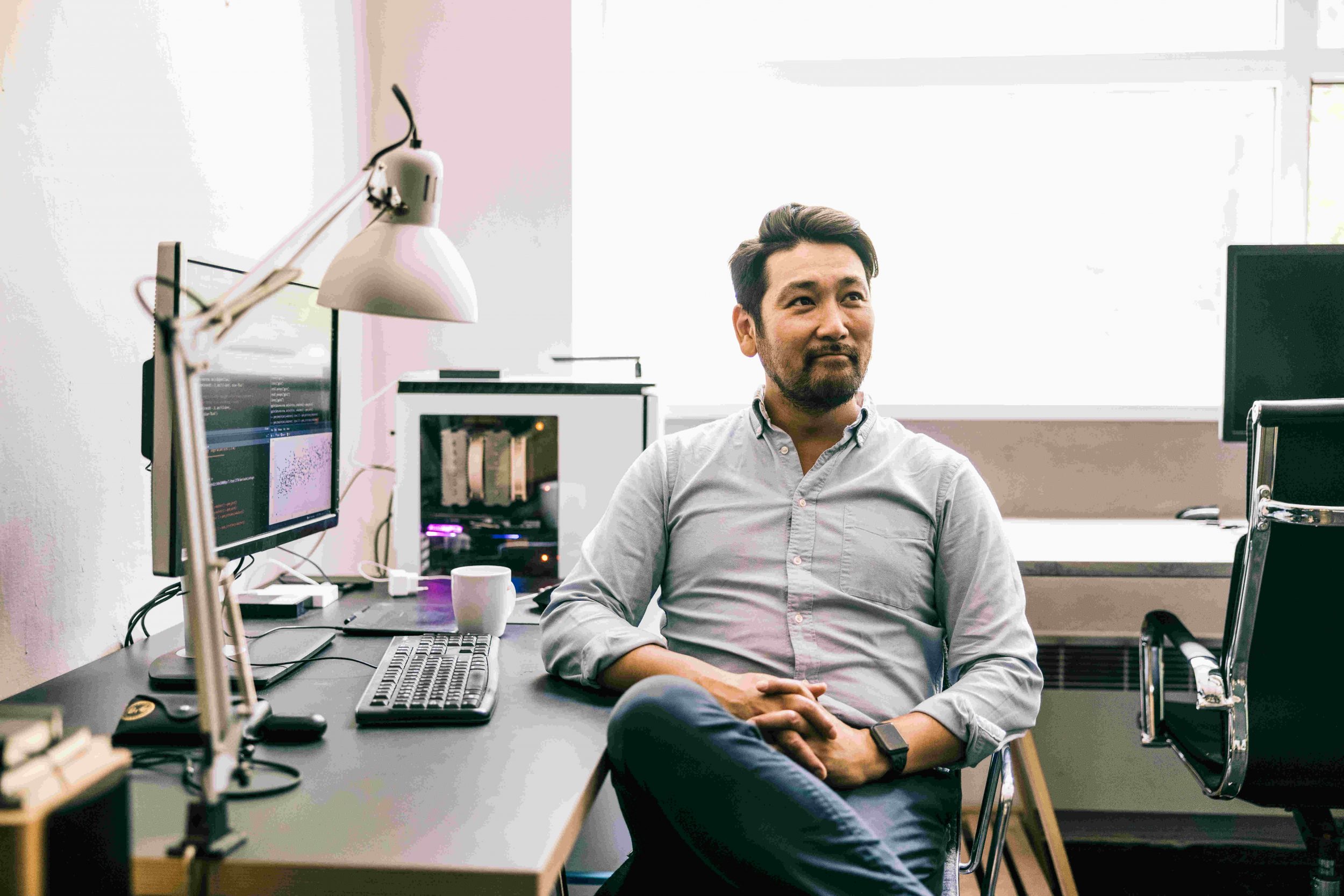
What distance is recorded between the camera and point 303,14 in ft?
7.29

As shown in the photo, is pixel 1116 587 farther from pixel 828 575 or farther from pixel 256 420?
pixel 256 420

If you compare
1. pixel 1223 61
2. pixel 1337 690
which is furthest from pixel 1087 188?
pixel 1337 690

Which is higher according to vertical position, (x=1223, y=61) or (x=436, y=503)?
(x=1223, y=61)

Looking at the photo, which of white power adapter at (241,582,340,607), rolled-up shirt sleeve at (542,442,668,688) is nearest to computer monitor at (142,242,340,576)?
white power adapter at (241,582,340,607)

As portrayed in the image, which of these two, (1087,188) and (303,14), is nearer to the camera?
(303,14)

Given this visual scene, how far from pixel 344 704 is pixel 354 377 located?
1494 millimetres

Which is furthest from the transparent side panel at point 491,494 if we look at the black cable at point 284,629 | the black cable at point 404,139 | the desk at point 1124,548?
the desk at point 1124,548

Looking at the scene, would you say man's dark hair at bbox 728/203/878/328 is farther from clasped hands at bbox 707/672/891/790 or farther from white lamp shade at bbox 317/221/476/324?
clasped hands at bbox 707/672/891/790

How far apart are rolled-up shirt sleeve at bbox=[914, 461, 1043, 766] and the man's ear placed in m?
0.40

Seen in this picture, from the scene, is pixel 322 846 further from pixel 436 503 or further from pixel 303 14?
pixel 303 14

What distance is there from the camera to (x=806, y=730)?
118 cm

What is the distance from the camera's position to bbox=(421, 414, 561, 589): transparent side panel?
76.1 inches

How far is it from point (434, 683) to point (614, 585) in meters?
0.36

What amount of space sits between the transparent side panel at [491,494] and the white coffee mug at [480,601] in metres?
0.45
